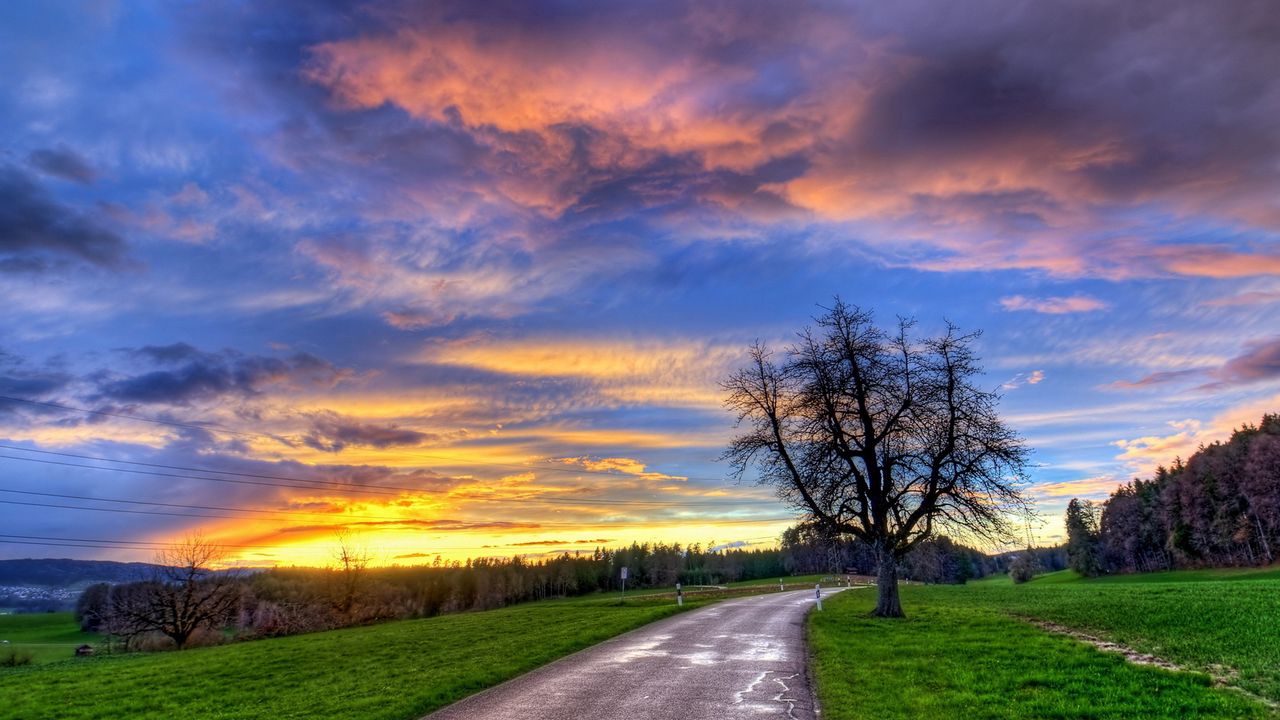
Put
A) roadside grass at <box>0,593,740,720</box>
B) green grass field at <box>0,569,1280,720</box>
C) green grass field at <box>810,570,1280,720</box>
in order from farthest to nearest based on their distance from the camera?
roadside grass at <box>0,593,740,720</box> < green grass field at <box>0,569,1280,720</box> < green grass field at <box>810,570,1280,720</box>

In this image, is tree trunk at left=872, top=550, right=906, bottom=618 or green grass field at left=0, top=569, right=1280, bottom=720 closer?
green grass field at left=0, top=569, right=1280, bottom=720

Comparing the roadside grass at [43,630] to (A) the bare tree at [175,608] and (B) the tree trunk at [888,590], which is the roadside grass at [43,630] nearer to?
(A) the bare tree at [175,608]

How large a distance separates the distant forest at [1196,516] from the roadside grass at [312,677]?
3266 inches

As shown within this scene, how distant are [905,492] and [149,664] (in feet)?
106

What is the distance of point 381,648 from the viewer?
24719 mm

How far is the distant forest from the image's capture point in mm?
72312

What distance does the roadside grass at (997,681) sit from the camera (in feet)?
32.1

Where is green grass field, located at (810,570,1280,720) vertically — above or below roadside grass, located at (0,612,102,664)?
above

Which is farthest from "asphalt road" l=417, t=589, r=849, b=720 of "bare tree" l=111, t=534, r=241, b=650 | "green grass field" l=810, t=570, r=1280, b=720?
"bare tree" l=111, t=534, r=241, b=650

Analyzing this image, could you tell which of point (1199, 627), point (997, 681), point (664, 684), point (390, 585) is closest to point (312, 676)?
point (664, 684)

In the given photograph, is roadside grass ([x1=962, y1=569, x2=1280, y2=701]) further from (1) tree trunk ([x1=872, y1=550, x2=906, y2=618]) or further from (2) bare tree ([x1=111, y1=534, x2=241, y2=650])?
(2) bare tree ([x1=111, y1=534, x2=241, y2=650])

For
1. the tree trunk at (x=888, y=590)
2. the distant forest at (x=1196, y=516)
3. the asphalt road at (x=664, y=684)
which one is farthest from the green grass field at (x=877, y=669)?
the distant forest at (x=1196, y=516)

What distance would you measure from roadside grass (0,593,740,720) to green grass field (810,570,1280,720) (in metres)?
8.34

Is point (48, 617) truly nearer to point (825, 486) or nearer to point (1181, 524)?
point (825, 486)
